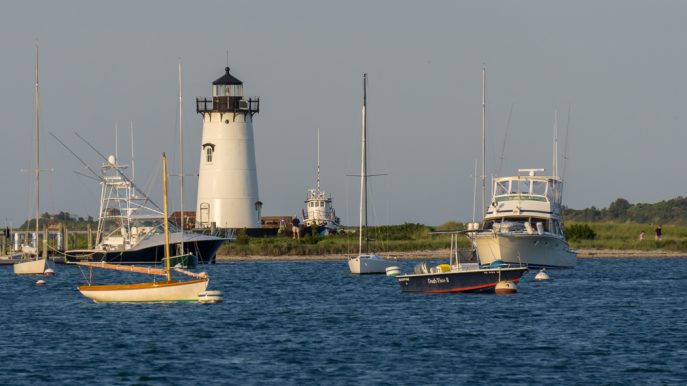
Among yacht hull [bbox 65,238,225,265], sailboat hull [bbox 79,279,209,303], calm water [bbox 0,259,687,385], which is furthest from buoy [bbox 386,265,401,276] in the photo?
yacht hull [bbox 65,238,225,265]

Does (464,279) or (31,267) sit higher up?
(464,279)

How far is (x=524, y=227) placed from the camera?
7988 cm

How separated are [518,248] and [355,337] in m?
33.7

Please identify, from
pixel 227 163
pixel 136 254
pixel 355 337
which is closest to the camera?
pixel 355 337

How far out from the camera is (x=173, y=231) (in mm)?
94625

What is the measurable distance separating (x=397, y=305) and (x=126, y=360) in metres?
19.7

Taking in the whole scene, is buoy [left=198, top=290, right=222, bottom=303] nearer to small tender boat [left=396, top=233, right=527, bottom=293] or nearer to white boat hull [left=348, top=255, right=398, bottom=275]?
small tender boat [left=396, top=233, right=527, bottom=293]

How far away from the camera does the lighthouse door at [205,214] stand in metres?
105

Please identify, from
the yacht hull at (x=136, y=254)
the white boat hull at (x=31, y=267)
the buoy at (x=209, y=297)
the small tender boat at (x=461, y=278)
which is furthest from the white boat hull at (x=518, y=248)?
the white boat hull at (x=31, y=267)

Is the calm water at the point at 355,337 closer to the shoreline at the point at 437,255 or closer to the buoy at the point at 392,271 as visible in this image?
the buoy at the point at 392,271

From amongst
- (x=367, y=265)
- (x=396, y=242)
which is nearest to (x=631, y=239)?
(x=396, y=242)

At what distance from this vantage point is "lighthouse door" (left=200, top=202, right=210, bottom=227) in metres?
105

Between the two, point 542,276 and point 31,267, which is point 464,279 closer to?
point 542,276

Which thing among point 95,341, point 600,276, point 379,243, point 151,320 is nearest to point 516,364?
point 95,341
